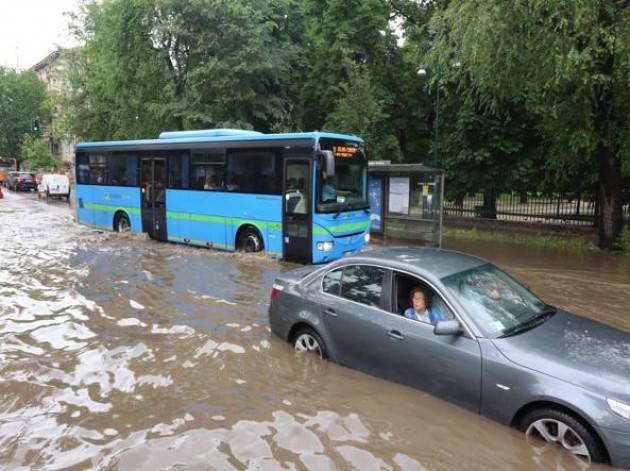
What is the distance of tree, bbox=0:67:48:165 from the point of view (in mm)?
76812

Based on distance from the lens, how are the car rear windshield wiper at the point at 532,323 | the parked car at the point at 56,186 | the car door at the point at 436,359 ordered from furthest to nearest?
the parked car at the point at 56,186, the car rear windshield wiper at the point at 532,323, the car door at the point at 436,359

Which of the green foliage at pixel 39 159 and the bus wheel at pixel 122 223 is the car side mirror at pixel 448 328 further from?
the green foliage at pixel 39 159

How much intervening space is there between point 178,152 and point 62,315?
8.01m

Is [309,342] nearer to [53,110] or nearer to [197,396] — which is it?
[197,396]

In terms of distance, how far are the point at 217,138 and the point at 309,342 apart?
30.9ft

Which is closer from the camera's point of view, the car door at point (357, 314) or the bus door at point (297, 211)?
the car door at point (357, 314)

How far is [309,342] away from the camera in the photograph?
252 inches

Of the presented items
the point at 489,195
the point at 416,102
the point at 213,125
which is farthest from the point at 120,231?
the point at 416,102

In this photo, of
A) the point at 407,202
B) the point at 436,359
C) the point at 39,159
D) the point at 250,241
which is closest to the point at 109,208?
the point at 250,241

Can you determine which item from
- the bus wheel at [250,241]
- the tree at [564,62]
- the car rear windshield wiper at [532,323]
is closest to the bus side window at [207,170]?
the bus wheel at [250,241]

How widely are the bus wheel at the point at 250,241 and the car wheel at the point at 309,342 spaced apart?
717 centimetres

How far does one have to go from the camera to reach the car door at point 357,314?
5.63 meters

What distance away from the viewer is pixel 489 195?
2170 cm

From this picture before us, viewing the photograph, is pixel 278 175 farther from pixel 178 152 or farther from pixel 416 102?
pixel 416 102
